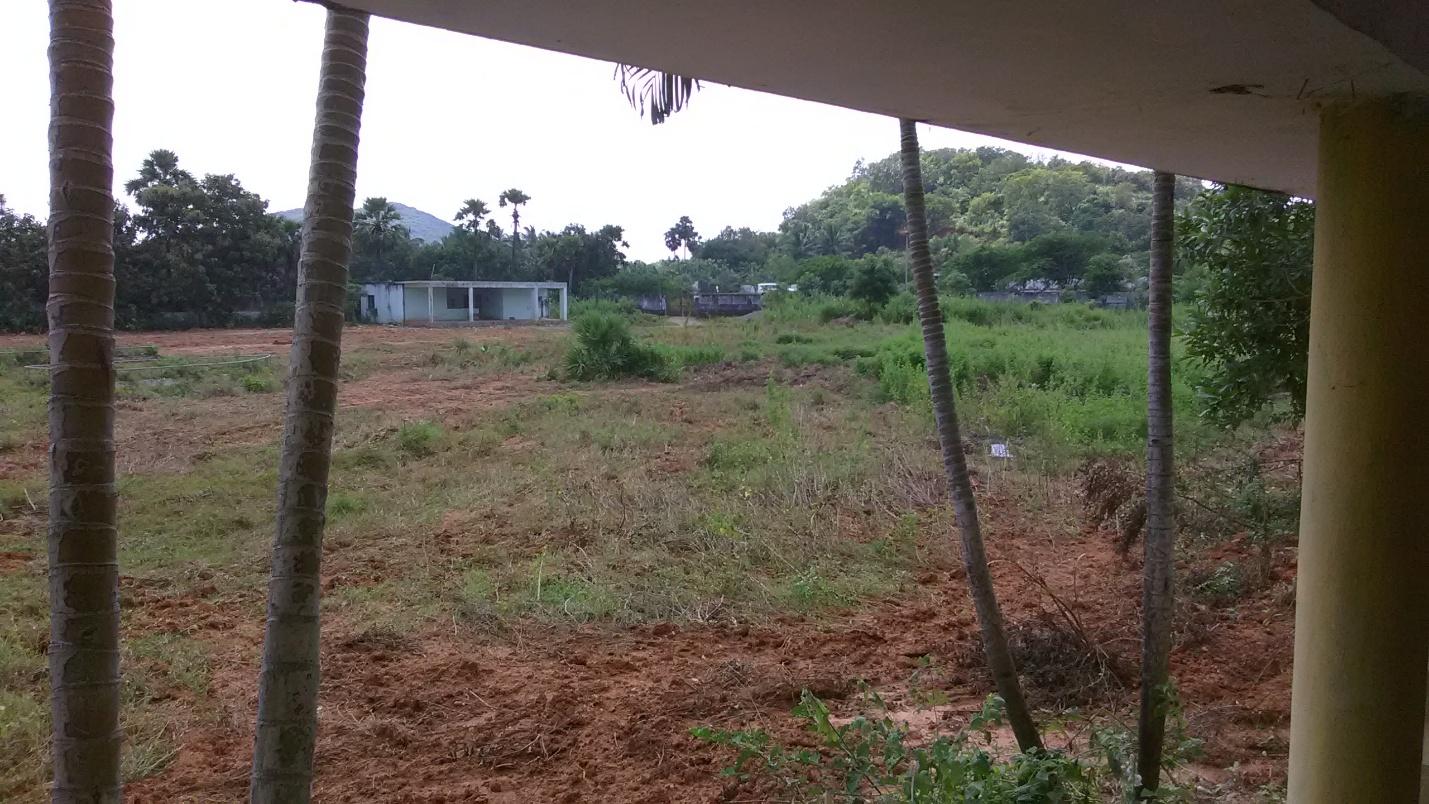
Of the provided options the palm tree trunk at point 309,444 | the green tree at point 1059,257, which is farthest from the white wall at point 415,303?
the palm tree trunk at point 309,444

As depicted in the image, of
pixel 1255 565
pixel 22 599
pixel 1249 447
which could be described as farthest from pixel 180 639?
pixel 1249 447

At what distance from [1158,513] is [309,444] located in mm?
2592

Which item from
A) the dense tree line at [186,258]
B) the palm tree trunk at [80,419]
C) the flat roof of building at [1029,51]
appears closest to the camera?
the flat roof of building at [1029,51]

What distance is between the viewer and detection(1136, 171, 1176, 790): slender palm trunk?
312 centimetres

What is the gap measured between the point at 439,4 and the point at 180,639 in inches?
202

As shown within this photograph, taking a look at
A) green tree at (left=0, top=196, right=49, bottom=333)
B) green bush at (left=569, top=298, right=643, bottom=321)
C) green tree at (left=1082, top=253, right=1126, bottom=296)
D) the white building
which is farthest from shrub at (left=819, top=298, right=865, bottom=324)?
green tree at (left=0, top=196, right=49, bottom=333)

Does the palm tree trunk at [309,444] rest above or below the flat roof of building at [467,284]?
below

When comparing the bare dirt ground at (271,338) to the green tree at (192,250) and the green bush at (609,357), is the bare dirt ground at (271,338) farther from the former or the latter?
the green bush at (609,357)

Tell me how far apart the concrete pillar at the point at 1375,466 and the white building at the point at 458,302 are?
112 feet

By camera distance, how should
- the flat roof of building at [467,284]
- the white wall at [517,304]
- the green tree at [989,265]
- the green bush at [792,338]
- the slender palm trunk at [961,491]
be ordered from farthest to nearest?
1. the white wall at [517,304]
2. the flat roof of building at [467,284]
3. the green tree at [989,265]
4. the green bush at [792,338]
5. the slender palm trunk at [961,491]

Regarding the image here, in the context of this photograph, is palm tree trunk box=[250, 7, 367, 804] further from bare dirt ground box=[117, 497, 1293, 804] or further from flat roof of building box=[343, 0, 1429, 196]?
bare dirt ground box=[117, 497, 1293, 804]

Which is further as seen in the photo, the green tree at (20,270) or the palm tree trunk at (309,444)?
the green tree at (20,270)

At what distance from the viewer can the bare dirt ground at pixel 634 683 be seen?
3.96 metres

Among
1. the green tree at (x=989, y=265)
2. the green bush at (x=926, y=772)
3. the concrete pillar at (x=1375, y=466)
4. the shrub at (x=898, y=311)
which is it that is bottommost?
the green bush at (x=926, y=772)
